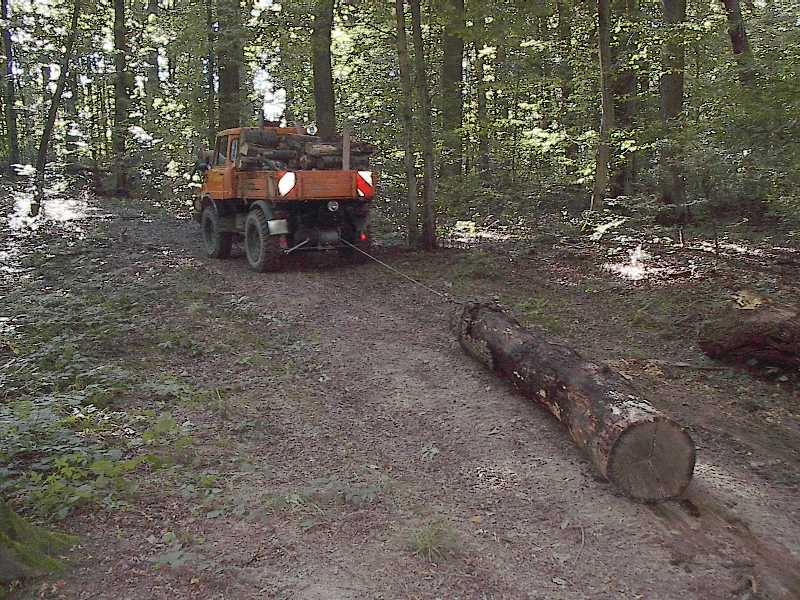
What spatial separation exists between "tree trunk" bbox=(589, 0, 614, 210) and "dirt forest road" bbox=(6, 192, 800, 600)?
17.2 feet

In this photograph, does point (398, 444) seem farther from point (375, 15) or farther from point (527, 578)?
point (375, 15)

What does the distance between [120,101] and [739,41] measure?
19188 millimetres

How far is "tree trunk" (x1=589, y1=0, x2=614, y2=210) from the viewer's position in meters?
12.1

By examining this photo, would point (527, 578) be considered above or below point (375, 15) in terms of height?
below

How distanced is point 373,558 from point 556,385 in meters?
2.19

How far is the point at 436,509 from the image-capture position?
4.16 metres

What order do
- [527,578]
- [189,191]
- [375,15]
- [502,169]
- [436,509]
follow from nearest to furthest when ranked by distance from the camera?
[527,578], [436,509], [375,15], [502,169], [189,191]

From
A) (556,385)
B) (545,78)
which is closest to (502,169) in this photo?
(545,78)

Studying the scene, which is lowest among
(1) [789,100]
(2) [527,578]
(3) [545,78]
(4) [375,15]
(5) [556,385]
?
(2) [527,578]

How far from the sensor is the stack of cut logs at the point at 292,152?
11.4 m

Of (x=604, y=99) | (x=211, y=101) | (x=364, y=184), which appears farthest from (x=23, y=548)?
(x=211, y=101)

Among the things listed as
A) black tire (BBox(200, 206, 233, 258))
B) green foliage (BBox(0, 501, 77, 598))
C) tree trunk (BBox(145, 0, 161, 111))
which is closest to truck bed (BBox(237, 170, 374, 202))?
black tire (BBox(200, 206, 233, 258))

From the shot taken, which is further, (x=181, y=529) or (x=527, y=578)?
(x=181, y=529)

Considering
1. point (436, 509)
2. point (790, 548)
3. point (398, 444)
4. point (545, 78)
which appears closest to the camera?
point (790, 548)
